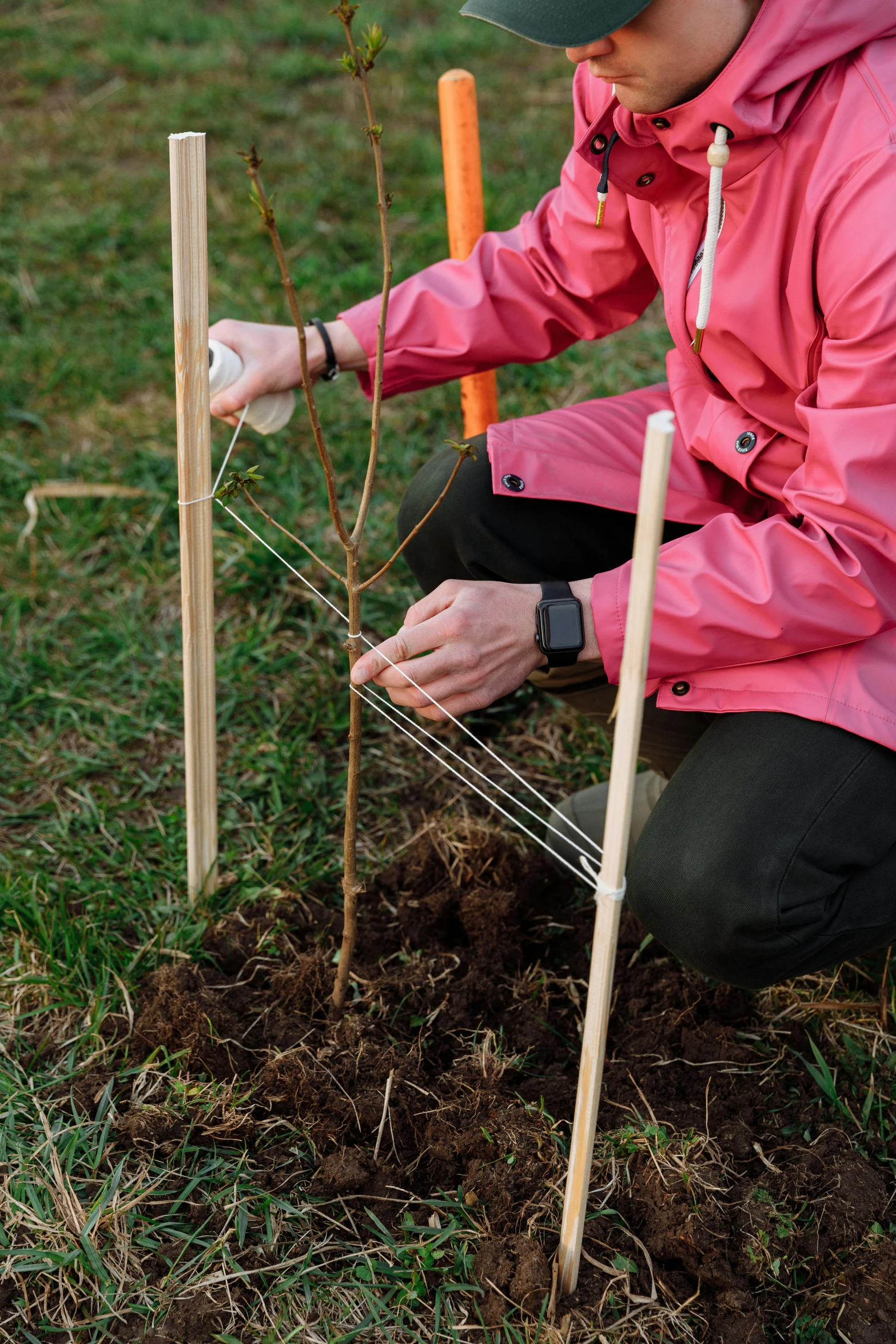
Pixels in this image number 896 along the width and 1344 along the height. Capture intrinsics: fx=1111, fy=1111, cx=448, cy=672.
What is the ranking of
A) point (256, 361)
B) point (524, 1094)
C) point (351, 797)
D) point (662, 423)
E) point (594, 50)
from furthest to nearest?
1. point (256, 361)
2. point (524, 1094)
3. point (351, 797)
4. point (594, 50)
5. point (662, 423)

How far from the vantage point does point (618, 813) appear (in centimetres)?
118

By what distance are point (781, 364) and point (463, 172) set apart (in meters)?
1.03

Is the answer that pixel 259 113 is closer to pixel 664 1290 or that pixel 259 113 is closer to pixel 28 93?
pixel 28 93

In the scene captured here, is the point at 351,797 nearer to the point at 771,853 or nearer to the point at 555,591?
the point at 555,591

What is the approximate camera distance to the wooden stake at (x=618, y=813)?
1.04 metres

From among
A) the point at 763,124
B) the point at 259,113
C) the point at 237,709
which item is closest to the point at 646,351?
the point at 237,709

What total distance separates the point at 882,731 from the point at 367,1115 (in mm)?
951

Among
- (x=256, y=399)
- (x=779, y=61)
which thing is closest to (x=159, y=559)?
(x=256, y=399)

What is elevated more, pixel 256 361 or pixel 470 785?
pixel 256 361

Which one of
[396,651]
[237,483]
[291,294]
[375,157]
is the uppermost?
[375,157]

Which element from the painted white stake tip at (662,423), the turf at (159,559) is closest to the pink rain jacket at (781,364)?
the painted white stake tip at (662,423)

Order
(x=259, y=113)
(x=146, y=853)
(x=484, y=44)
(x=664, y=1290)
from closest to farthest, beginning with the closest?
(x=664, y=1290) < (x=146, y=853) < (x=259, y=113) < (x=484, y=44)

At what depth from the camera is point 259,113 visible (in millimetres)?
4711

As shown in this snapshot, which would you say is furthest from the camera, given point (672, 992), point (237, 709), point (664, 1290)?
point (237, 709)
